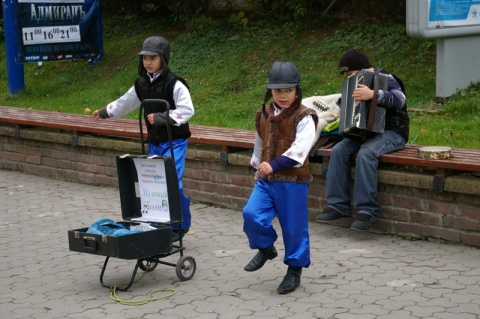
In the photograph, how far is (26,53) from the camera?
1462 cm

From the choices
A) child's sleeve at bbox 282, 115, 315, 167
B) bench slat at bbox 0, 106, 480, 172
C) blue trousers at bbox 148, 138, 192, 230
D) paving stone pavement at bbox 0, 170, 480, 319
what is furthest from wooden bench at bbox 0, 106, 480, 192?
child's sleeve at bbox 282, 115, 315, 167

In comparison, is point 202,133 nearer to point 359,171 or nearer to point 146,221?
point 359,171

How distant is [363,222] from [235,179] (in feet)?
5.63

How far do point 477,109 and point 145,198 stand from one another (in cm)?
460

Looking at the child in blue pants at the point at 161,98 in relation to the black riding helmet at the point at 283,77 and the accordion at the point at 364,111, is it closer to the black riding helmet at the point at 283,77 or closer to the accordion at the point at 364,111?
the black riding helmet at the point at 283,77

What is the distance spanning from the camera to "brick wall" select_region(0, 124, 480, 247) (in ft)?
23.3

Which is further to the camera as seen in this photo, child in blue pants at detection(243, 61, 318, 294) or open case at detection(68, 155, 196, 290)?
open case at detection(68, 155, 196, 290)

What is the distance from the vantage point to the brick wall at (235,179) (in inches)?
280

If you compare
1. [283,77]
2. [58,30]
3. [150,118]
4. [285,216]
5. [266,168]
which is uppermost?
[58,30]

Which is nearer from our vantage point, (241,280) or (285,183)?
(285,183)

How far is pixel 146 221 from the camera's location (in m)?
6.81

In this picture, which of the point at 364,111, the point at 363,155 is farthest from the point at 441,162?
the point at 364,111

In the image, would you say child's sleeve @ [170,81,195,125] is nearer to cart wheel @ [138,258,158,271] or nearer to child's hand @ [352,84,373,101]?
cart wheel @ [138,258,158,271]

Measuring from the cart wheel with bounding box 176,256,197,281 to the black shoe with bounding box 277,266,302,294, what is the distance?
0.72 meters
